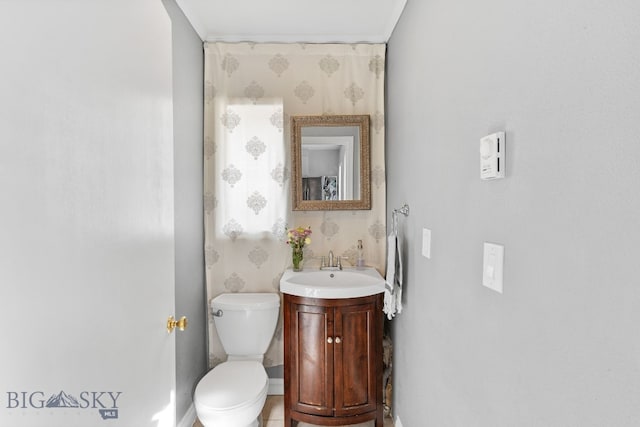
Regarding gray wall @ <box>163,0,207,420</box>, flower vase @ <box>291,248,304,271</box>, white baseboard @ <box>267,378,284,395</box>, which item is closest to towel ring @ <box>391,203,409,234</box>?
flower vase @ <box>291,248,304,271</box>

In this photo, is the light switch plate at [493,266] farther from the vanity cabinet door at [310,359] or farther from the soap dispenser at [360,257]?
the soap dispenser at [360,257]

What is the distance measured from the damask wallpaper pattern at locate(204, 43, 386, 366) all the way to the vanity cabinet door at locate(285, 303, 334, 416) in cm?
48

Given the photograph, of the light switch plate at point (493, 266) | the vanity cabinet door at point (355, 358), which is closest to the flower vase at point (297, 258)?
the vanity cabinet door at point (355, 358)

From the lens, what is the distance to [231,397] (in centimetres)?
176

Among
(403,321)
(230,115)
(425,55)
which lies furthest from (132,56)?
(403,321)

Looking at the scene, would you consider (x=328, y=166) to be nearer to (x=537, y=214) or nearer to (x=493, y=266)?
A: (x=493, y=266)

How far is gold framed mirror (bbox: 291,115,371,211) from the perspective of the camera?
8.02 ft

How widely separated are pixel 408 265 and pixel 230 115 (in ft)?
5.11

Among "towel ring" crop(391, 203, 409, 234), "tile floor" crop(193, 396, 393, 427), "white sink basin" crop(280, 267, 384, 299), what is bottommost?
"tile floor" crop(193, 396, 393, 427)

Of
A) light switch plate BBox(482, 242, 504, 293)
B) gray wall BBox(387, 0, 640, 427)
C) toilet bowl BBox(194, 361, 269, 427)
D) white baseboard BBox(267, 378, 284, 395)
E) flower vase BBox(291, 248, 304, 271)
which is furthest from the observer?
white baseboard BBox(267, 378, 284, 395)

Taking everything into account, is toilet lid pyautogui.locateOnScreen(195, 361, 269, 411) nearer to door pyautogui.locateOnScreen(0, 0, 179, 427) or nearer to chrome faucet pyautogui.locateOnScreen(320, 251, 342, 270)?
door pyautogui.locateOnScreen(0, 0, 179, 427)

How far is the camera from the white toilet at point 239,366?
1711mm

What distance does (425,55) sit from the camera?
63.6 inches

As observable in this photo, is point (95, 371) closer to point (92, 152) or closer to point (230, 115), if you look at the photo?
point (92, 152)
